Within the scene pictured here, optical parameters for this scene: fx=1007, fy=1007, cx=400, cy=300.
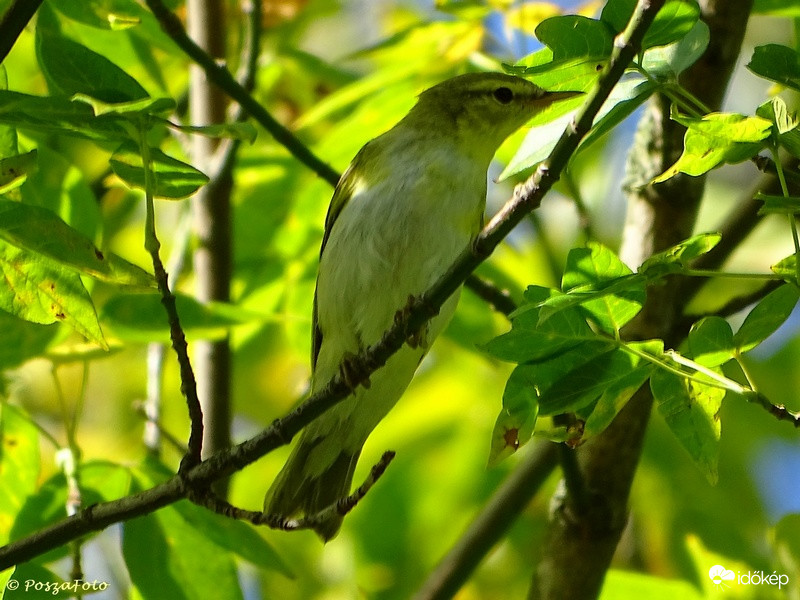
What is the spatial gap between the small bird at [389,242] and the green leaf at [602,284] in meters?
1.06

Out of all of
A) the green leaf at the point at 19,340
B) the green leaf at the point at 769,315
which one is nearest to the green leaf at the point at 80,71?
the green leaf at the point at 19,340

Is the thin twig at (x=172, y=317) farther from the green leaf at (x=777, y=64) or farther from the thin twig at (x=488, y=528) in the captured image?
the thin twig at (x=488, y=528)

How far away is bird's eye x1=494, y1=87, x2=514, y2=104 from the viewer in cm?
344

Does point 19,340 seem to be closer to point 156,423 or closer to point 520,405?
point 156,423

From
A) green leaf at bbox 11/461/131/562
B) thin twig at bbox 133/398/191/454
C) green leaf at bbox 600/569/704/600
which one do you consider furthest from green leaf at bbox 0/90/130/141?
green leaf at bbox 600/569/704/600

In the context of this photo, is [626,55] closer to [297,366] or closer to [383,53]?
[383,53]

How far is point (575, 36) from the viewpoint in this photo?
1767mm

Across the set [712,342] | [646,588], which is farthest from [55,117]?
[646,588]

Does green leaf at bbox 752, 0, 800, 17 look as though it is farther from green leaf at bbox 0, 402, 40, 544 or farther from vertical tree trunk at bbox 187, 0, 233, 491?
green leaf at bbox 0, 402, 40, 544

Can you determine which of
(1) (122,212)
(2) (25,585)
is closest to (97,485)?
(2) (25,585)

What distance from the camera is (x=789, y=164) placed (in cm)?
305

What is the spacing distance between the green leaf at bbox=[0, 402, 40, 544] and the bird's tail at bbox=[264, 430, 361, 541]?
980mm

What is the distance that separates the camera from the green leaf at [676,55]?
1.82 m

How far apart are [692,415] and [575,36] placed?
27.4 inches
